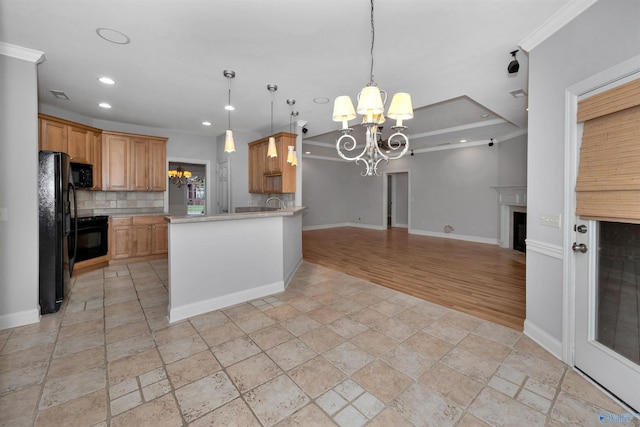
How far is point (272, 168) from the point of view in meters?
5.42

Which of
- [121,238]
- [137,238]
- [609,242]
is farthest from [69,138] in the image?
[609,242]

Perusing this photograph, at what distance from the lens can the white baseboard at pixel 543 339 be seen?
7.01 ft

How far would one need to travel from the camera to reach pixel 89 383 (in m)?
1.84

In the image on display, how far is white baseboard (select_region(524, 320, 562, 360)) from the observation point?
2.14 meters

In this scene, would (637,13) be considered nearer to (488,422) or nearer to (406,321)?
(488,422)

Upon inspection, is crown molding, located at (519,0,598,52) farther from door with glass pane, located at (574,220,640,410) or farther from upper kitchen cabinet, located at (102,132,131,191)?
upper kitchen cabinet, located at (102,132,131,191)

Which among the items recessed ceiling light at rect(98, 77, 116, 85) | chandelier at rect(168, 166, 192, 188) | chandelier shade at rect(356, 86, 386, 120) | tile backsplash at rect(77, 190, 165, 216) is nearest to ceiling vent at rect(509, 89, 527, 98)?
chandelier shade at rect(356, 86, 386, 120)

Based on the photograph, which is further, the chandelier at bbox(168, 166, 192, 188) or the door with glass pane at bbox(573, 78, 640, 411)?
the chandelier at bbox(168, 166, 192, 188)

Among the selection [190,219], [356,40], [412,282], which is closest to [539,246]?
[412,282]

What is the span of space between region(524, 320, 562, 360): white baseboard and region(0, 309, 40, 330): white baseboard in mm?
4823

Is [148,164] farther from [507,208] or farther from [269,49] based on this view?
[507,208]

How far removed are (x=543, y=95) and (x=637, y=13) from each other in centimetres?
71

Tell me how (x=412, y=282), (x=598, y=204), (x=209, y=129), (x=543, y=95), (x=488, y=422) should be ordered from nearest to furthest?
(x=488, y=422), (x=598, y=204), (x=543, y=95), (x=412, y=282), (x=209, y=129)

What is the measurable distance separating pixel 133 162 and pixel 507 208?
8.22 m
